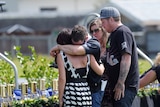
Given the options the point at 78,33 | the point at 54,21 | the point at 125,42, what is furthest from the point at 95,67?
the point at 54,21

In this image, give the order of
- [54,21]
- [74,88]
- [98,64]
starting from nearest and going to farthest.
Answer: [74,88], [98,64], [54,21]

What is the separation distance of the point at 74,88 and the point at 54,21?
3965 centimetres

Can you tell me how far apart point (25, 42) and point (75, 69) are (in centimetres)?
2972

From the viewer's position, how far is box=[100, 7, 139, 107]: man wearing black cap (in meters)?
8.95

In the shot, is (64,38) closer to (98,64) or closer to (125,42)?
(98,64)

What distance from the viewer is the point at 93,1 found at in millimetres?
61438

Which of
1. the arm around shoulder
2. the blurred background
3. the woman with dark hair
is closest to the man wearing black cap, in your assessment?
the arm around shoulder

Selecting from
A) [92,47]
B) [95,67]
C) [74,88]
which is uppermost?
[92,47]

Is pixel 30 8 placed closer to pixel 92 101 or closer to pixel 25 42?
pixel 25 42

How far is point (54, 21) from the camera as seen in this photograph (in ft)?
158

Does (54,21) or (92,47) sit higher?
(54,21)

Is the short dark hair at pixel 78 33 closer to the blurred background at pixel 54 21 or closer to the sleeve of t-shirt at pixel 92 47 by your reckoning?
the sleeve of t-shirt at pixel 92 47

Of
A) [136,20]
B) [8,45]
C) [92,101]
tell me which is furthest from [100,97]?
[136,20]

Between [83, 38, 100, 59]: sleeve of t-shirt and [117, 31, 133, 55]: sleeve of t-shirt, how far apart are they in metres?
0.35
